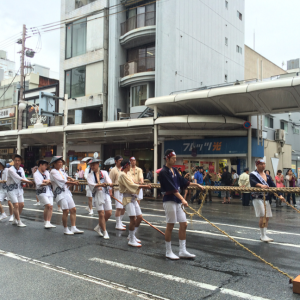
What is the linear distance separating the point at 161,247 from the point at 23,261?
2.73 m

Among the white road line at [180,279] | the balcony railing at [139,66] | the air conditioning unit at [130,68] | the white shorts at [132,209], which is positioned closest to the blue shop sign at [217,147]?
the balcony railing at [139,66]

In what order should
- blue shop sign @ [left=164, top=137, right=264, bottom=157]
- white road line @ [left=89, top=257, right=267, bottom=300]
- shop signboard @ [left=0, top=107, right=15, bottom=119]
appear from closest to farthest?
white road line @ [left=89, top=257, right=267, bottom=300] < blue shop sign @ [left=164, top=137, right=264, bottom=157] < shop signboard @ [left=0, top=107, right=15, bottom=119]

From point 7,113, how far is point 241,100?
1056 inches

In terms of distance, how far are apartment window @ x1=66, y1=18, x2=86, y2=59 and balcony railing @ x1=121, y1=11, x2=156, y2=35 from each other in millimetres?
4199

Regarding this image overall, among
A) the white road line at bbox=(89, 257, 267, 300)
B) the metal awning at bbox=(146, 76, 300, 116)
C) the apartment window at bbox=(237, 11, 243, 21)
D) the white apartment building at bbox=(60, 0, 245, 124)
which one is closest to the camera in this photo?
the white road line at bbox=(89, 257, 267, 300)

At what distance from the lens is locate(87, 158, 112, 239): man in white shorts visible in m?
7.72

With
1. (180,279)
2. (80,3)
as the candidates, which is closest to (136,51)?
(80,3)

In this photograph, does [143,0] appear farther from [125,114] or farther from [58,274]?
[58,274]

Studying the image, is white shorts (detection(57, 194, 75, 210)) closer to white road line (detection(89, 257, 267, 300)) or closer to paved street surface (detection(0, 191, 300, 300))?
paved street surface (detection(0, 191, 300, 300))

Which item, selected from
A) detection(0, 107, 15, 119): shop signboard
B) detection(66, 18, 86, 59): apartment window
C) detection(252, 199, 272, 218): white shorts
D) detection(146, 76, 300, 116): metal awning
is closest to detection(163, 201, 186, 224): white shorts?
detection(252, 199, 272, 218): white shorts

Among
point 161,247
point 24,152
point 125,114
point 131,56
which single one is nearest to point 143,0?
point 131,56

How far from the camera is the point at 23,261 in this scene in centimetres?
580

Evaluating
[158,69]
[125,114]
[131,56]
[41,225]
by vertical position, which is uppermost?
[131,56]

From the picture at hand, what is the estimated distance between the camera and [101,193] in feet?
25.7
